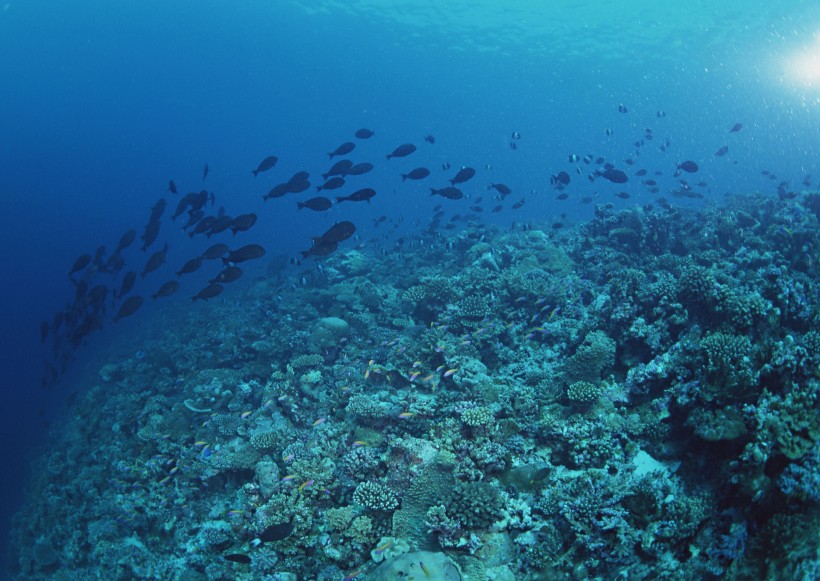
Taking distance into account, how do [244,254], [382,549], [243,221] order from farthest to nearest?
[243,221] < [244,254] < [382,549]

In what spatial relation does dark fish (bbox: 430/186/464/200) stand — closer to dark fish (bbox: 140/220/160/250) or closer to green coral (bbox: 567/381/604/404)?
green coral (bbox: 567/381/604/404)

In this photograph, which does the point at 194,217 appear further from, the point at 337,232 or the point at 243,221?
the point at 337,232

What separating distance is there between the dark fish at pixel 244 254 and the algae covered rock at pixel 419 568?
6.59 metres

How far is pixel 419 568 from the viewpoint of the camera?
437 cm

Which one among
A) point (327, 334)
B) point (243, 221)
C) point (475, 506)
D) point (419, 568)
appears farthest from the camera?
point (327, 334)

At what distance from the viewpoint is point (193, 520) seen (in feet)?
26.4

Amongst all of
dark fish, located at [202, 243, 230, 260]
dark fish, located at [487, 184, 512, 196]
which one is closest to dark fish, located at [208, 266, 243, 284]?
dark fish, located at [202, 243, 230, 260]

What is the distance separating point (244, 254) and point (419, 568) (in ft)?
→ 23.5

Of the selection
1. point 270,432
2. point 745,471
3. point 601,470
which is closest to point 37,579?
point 270,432

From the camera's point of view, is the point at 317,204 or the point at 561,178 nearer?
the point at 317,204

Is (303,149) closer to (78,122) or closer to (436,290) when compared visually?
(78,122)

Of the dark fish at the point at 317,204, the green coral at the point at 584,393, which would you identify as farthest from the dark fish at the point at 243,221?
the green coral at the point at 584,393

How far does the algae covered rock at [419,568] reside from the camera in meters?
4.30

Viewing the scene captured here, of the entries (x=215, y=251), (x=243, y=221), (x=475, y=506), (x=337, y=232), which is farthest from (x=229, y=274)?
(x=475, y=506)
